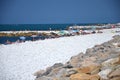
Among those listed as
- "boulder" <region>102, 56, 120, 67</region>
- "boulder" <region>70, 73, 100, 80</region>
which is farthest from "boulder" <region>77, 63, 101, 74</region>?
"boulder" <region>70, 73, 100, 80</region>

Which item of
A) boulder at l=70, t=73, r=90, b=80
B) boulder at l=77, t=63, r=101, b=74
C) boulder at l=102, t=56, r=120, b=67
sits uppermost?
boulder at l=102, t=56, r=120, b=67

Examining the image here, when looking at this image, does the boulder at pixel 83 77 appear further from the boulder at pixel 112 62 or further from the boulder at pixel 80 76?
the boulder at pixel 112 62

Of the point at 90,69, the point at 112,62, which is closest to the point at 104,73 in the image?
the point at 90,69

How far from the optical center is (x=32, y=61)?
1100 centimetres

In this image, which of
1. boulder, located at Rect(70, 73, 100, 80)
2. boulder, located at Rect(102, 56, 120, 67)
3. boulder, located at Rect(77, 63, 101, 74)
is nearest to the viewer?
boulder, located at Rect(70, 73, 100, 80)

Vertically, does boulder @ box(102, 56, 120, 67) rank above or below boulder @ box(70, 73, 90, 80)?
above

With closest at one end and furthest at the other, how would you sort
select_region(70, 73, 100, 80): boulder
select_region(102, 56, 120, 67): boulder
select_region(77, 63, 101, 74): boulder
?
select_region(70, 73, 100, 80): boulder → select_region(77, 63, 101, 74): boulder → select_region(102, 56, 120, 67): boulder

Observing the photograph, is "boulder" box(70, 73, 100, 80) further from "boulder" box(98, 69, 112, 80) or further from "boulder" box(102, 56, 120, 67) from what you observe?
"boulder" box(102, 56, 120, 67)

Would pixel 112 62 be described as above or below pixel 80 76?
above

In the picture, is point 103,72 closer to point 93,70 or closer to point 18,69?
point 93,70

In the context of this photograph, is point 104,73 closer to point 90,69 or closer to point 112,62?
point 90,69

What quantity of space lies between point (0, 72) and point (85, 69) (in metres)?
3.56

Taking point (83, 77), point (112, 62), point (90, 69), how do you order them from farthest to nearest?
point (112, 62)
point (90, 69)
point (83, 77)

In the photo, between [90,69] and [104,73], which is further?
[90,69]
